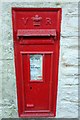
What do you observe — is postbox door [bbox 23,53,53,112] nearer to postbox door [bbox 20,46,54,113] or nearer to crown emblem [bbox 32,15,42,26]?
postbox door [bbox 20,46,54,113]

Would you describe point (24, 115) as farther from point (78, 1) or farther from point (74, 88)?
point (78, 1)

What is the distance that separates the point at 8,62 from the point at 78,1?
1.15m

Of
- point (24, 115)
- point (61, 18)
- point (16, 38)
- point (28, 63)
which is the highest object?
point (61, 18)

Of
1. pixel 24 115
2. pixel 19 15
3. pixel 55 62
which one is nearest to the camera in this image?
pixel 19 15

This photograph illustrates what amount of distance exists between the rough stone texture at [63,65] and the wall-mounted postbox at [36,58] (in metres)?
0.06

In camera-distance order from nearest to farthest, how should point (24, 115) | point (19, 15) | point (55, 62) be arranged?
point (19, 15) → point (55, 62) → point (24, 115)

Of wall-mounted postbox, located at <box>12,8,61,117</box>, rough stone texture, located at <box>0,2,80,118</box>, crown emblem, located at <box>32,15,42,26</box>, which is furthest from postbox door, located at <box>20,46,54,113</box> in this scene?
crown emblem, located at <box>32,15,42,26</box>

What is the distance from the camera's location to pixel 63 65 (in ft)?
10.8

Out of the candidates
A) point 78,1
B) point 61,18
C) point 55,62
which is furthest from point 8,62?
point 78,1

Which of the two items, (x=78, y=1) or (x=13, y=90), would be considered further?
(x=13, y=90)

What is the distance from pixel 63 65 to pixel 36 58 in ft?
1.19

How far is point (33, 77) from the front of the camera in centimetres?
331

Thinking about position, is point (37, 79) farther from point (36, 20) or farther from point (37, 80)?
point (36, 20)

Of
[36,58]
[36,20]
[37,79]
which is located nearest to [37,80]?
[37,79]
